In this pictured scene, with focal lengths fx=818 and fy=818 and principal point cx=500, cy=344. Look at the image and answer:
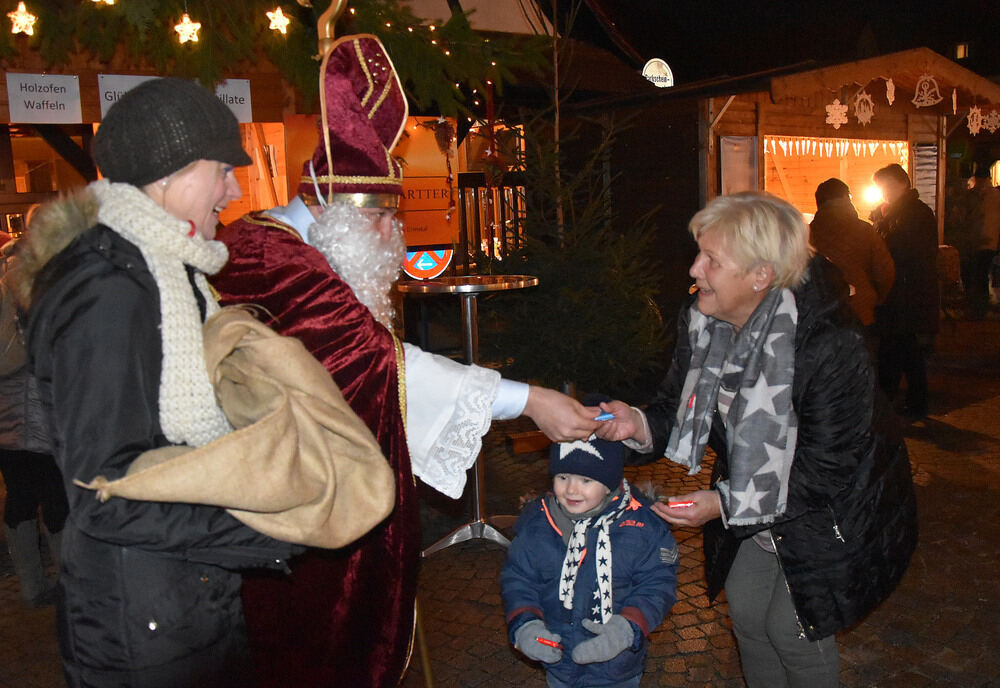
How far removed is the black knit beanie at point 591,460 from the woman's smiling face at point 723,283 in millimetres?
600

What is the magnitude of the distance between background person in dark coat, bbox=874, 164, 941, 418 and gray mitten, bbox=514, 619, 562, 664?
623cm

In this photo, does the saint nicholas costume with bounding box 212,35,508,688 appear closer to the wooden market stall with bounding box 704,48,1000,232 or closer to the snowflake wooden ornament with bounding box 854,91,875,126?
the wooden market stall with bounding box 704,48,1000,232

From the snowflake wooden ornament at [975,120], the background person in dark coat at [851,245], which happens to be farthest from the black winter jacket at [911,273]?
the snowflake wooden ornament at [975,120]

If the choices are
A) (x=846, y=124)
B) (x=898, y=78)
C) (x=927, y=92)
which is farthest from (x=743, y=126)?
(x=846, y=124)

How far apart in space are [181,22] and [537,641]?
12.9ft

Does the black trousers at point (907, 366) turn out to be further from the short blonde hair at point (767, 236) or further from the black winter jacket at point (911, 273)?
the short blonde hair at point (767, 236)

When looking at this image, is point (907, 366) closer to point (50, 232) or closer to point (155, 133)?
point (155, 133)

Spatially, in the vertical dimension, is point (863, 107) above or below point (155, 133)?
above

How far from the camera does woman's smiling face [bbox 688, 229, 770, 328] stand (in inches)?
106

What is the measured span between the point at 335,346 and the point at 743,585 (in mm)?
1642

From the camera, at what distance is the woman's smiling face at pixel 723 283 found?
2.71 metres

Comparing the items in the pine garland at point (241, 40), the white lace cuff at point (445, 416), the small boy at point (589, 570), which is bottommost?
the small boy at point (589, 570)

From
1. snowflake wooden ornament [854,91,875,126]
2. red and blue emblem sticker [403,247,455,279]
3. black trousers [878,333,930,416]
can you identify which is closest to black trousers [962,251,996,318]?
snowflake wooden ornament [854,91,875,126]

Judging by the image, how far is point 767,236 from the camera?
8.64 feet
